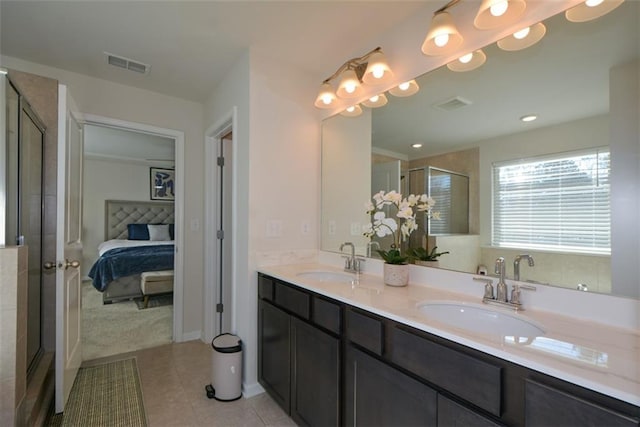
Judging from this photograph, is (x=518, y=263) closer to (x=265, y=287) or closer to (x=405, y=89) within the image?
(x=405, y=89)

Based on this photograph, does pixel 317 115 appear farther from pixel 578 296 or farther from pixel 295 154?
pixel 578 296

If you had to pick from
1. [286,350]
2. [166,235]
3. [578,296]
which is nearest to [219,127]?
[286,350]

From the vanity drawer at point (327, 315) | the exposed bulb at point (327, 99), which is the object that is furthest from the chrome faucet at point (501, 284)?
the exposed bulb at point (327, 99)

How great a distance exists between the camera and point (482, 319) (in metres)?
1.26

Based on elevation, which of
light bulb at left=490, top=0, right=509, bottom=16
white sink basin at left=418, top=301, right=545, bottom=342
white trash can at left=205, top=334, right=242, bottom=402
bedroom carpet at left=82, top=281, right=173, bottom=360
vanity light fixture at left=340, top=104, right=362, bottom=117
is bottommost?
bedroom carpet at left=82, top=281, right=173, bottom=360

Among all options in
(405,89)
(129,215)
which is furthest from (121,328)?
(405,89)

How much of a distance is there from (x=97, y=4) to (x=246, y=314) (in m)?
2.10

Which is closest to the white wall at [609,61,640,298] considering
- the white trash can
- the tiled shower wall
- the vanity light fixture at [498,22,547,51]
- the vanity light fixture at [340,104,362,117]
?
the vanity light fixture at [498,22,547,51]

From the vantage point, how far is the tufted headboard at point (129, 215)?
19.2ft

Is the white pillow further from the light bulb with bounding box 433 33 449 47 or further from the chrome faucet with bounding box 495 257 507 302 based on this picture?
the chrome faucet with bounding box 495 257 507 302

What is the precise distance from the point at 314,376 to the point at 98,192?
20.1 ft

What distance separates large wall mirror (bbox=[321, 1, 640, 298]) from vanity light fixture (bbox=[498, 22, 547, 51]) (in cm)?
2

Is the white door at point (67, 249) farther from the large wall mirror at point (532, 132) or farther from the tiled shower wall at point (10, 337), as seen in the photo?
the large wall mirror at point (532, 132)

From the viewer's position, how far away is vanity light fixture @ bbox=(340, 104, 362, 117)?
219cm
